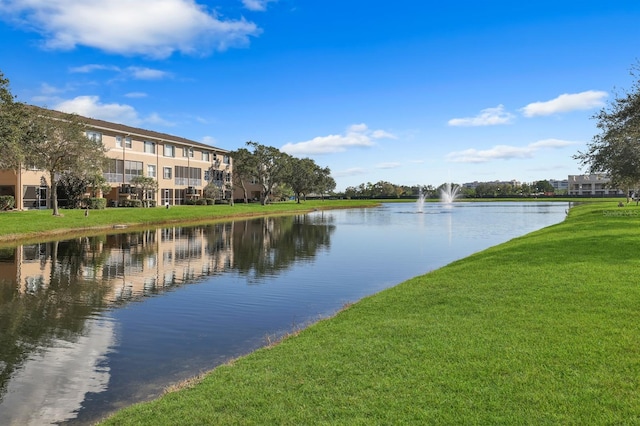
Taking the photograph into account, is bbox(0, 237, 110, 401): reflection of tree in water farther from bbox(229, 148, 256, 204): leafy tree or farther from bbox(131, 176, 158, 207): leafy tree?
bbox(229, 148, 256, 204): leafy tree

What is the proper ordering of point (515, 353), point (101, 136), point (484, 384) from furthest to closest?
point (101, 136) → point (515, 353) → point (484, 384)

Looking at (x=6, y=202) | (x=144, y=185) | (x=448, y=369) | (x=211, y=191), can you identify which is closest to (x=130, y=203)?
(x=144, y=185)

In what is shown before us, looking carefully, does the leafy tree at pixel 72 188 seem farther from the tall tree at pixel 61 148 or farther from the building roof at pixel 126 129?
the tall tree at pixel 61 148

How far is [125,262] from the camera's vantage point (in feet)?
72.2

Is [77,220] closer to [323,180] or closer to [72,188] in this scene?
[72,188]

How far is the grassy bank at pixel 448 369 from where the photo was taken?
5438 millimetres

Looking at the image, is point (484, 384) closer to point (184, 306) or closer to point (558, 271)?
point (558, 271)

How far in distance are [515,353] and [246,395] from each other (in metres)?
3.79

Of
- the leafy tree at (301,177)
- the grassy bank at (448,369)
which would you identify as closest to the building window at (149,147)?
the leafy tree at (301,177)

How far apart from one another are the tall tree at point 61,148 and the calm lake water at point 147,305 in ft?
49.7

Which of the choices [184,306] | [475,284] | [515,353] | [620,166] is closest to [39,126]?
[184,306]

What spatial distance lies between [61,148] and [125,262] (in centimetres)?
2447

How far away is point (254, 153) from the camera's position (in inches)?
3361

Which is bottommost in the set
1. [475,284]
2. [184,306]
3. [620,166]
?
[184,306]
